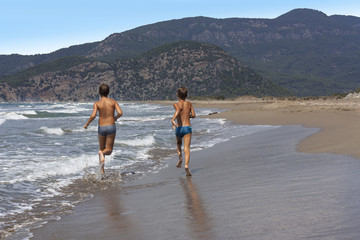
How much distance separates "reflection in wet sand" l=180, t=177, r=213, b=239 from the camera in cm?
438

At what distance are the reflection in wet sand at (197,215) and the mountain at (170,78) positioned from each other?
14620 centimetres

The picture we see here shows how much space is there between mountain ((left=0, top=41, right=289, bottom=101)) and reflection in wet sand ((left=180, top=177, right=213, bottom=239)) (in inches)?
5756

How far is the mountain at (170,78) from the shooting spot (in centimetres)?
16188

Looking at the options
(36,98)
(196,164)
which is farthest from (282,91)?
(196,164)

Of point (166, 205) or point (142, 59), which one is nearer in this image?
point (166, 205)

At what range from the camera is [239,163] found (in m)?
10.2

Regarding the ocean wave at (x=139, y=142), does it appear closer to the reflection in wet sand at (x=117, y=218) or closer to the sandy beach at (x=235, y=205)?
the sandy beach at (x=235, y=205)

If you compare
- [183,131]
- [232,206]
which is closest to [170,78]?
[183,131]

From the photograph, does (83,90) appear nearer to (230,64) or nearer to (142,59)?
(142,59)

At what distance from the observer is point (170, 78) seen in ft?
580

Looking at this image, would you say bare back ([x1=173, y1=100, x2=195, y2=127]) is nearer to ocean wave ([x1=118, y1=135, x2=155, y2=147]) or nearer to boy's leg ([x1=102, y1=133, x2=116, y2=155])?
boy's leg ([x1=102, y1=133, x2=116, y2=155])

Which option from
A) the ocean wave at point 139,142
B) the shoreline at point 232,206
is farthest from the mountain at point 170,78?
the shoreline at point 232,206

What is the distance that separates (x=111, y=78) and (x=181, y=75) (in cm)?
3328

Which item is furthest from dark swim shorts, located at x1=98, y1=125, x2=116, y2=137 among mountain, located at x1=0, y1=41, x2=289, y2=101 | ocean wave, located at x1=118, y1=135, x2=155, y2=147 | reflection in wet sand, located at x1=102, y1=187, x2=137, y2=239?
mountain, located at x1=0, y1=41, x2=289, y2=101
